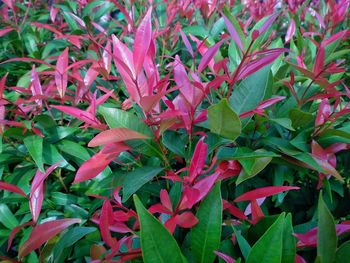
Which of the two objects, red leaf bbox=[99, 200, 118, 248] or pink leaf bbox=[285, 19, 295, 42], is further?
pink leaf bbox=[285, 19, 295, 42]

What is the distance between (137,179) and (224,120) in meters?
0.25

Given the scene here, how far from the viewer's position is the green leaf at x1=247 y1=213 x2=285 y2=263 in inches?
26.9

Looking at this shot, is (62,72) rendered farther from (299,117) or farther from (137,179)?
(299,117)

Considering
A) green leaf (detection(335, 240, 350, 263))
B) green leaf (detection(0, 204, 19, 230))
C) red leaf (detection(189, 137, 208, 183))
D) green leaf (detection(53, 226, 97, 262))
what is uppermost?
red leaf (detection(189, 137, 208, 183))

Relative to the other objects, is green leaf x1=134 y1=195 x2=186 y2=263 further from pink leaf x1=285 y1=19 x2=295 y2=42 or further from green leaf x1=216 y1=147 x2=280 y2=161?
pink leaf x1=285 y1=19 x2=295 y2=42

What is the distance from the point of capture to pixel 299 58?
1.32m

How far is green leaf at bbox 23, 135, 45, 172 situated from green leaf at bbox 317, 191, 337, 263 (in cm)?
68

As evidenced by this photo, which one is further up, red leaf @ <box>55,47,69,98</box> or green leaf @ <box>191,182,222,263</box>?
red leaf @ <box>55,47,69,98</box>

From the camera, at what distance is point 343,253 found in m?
0.75

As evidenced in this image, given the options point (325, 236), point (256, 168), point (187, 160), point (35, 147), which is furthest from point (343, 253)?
point (35, 147)

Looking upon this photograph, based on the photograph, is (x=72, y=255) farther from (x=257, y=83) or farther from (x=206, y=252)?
(x=257, y=83)

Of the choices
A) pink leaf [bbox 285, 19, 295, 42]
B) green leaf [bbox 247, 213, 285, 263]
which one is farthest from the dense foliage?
pink leaf [bbox 285, 19, 295, 42]

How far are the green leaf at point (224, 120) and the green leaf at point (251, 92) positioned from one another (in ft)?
0.29

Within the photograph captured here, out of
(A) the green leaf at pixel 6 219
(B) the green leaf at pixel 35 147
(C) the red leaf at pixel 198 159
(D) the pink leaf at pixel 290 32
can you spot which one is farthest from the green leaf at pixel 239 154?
(D) the pink leaf at pixel 290 32
